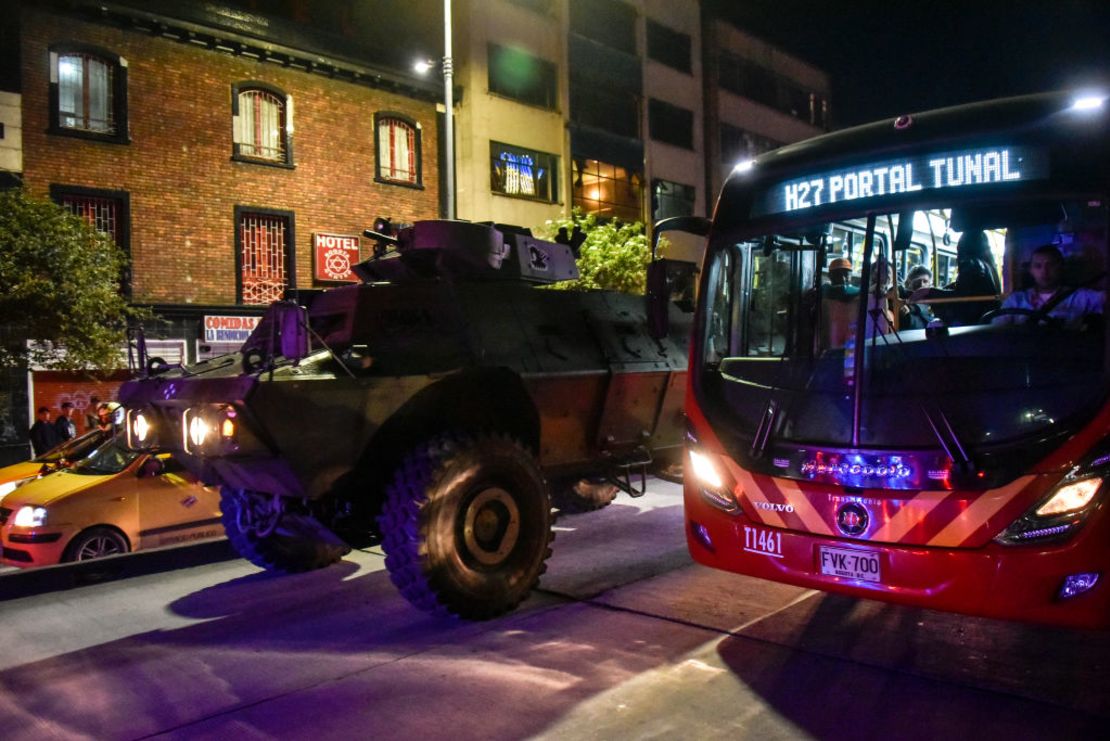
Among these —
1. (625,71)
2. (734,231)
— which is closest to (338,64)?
(625,71)

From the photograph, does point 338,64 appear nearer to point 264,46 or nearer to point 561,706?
point 264,46

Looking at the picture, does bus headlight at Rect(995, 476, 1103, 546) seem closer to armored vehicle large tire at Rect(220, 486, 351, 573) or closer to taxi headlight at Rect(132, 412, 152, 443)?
armored vehicle large tire at Rect(220, 486, 351, 573)

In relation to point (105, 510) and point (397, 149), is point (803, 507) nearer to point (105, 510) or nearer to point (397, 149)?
point (105, 510)

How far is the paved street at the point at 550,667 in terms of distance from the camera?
13.1 feet

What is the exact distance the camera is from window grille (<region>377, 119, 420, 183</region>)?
2264cm

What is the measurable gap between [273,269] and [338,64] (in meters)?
5.40

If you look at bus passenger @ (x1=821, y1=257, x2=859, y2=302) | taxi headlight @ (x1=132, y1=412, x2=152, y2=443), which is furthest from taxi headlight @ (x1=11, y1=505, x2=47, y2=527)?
bus passenger @ (x1=821, y1=257, x2=859, y2=302)

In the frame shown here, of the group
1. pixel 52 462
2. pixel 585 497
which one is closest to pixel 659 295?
pixel 585 497

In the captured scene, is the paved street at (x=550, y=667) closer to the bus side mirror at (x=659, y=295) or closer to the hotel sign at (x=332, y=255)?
the bus side mirror at (x=659, y=295)

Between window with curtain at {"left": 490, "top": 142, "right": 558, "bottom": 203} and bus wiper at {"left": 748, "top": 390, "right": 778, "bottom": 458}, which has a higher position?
window with curtain at {"left": 490, "top": 142, "right": 558, "bottom": 203}

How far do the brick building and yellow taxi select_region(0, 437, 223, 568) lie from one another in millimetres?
10350

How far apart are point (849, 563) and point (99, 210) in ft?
60.5

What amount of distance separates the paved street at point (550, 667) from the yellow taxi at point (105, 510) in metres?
1.59

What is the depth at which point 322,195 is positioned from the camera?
21453mm
